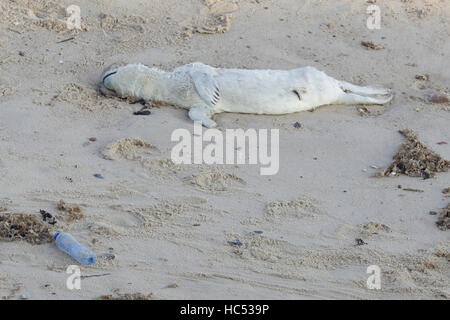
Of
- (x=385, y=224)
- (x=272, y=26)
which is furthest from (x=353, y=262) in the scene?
(x=272, y=26)

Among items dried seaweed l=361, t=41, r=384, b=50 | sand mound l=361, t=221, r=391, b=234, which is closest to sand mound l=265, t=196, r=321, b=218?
sand mound l=361, t=221, r=391, b=234

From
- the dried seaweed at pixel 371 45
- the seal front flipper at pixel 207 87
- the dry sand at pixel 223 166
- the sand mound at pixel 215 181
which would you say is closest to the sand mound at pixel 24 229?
the dry sand at pixel 223 166

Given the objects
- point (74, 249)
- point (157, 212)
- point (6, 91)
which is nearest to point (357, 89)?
point (157, 212)

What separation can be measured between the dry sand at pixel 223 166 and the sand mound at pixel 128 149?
16 millimetres

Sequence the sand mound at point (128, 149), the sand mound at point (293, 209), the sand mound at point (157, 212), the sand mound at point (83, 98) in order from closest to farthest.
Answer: the sand mound at point (157, 212), the sand mound at point (293, 209), the sand mound at point (128, 149), the sand mound at point (83, 98)

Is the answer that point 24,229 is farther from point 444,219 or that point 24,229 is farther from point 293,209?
point 444,219

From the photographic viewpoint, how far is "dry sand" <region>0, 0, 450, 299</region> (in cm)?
431

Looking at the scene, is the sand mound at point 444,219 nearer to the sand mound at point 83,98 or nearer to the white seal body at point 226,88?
the white seal body at point 226,88

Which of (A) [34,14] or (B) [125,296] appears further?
(A) [34,14]

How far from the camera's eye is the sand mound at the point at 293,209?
497 cm

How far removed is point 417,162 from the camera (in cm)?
567

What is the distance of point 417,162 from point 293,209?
4.24 ft

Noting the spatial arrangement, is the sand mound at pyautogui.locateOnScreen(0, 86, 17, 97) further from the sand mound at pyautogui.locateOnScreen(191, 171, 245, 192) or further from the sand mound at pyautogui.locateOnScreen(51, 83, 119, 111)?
the sand mound at pyautogui.locateOnScreen(191, 171, 245, 192)

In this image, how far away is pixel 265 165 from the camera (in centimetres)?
560
